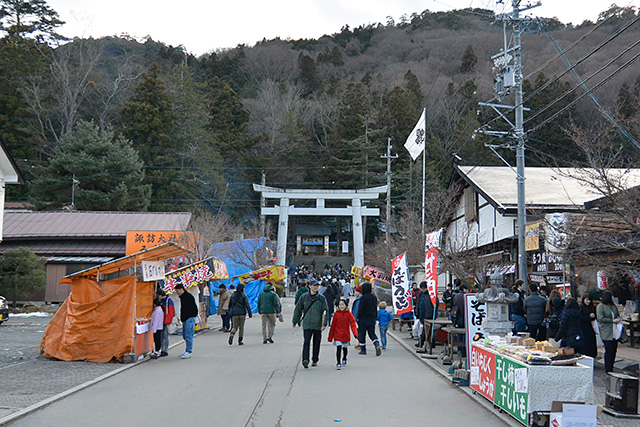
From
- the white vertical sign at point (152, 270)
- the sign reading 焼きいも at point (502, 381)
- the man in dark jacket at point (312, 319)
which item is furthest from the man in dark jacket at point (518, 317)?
the white vertical sign at point (152, 270)

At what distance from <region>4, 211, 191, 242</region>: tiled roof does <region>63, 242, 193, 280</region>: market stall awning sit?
19.8 metres

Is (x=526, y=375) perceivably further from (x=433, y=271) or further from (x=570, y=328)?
(x=433, y=271)

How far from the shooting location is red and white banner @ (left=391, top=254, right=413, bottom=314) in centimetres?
1611

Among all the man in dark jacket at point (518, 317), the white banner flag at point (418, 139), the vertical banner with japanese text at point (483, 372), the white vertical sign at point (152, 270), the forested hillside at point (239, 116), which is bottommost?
the vertical banner with japanese text at point (483, 372)

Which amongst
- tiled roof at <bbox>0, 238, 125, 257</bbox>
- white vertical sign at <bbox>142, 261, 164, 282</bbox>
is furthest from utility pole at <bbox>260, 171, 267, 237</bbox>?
white vertical sign at <bbox>142, 261, 164, 282</bbox>

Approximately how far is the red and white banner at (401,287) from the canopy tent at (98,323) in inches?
262

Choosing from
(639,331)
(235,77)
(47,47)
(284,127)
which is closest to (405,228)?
(639,331)

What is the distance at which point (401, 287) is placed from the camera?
53.5 ft

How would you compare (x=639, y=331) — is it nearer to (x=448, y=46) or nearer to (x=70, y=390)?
(x=70, y=390)

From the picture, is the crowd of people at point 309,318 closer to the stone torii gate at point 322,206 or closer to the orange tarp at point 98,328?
the orange tarp at point 98,328

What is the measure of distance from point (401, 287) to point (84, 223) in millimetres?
23716

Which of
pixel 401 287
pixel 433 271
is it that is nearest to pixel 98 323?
pixel 433 271

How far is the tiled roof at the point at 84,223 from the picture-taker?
32.0m

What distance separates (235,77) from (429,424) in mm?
71692
